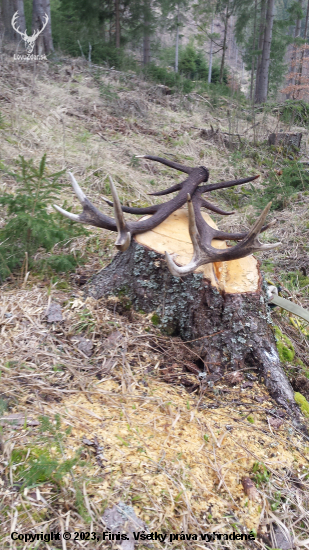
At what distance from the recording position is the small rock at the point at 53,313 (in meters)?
2.54

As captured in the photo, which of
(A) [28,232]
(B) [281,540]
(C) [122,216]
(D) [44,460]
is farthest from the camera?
(A) [28,232]

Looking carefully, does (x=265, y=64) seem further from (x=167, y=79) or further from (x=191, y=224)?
(x=191, y=224)

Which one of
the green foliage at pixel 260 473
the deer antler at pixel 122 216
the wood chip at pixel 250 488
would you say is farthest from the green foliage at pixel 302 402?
the deer antler at pixel 122 216

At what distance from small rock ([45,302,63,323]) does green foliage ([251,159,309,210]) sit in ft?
13.4

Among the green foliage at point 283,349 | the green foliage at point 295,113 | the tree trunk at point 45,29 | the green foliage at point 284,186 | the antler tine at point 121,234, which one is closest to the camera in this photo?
the antler tine at point 121,234

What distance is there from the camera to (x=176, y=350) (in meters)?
2.52

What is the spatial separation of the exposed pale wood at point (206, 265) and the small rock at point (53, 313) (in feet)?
2.32

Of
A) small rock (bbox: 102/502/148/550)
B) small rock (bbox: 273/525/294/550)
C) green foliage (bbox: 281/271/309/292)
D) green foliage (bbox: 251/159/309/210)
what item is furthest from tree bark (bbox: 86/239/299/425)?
green foliage (bbox: 251/159/309/210)

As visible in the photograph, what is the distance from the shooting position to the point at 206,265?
2520 mm

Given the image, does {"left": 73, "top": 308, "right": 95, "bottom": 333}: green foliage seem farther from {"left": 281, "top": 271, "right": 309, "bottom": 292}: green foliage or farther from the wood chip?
{"left": 281, "top": 271, "right": 309, "bottom": 292}: green foliage

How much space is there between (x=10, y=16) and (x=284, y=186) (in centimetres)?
1246

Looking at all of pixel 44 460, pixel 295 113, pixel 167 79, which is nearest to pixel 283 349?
pixel 44 460

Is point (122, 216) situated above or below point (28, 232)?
above

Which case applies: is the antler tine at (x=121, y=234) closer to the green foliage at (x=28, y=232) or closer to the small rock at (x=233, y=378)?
the green foliage at (x=28, y=232)
